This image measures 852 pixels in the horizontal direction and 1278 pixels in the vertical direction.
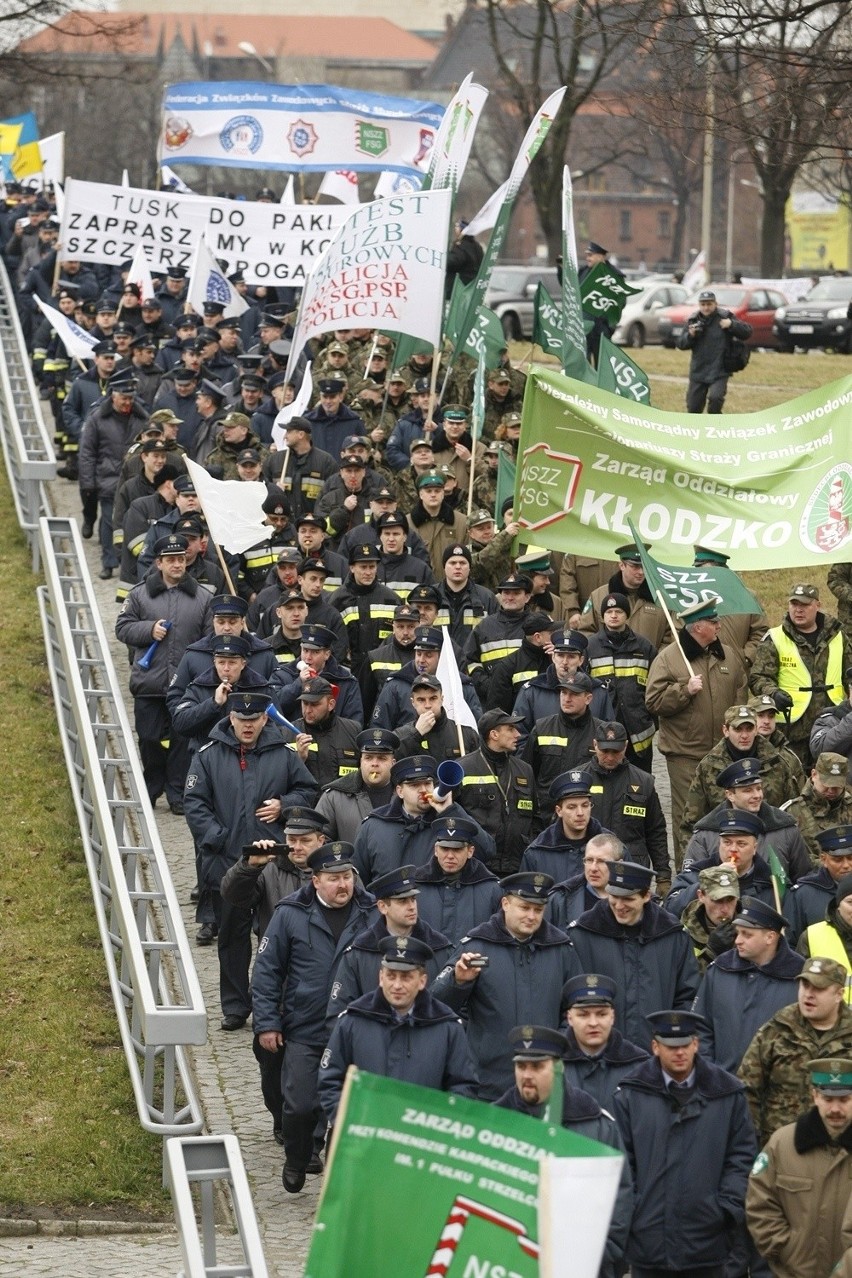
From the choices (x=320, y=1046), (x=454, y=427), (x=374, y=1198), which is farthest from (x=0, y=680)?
(x=374, y=1198)

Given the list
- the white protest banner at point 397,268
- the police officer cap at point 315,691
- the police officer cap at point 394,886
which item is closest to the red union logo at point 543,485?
the police officer cap at point 315,691

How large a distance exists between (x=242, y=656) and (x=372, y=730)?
5.02ft

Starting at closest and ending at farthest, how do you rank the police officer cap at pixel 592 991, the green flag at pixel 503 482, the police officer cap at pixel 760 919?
the police officer cap at pixel 592 991, the police officer cap at pixel 760 919, the green flag at pixel 503 482

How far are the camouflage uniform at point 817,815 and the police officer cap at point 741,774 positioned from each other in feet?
1.22

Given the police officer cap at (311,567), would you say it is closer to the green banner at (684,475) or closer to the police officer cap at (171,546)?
the police officer cap at (171,546)

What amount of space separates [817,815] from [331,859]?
2547 mm

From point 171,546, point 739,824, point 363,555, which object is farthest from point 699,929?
point 171,546

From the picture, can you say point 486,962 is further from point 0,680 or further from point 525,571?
point 0,680

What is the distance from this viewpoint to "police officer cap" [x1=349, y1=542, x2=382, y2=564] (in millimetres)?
14141

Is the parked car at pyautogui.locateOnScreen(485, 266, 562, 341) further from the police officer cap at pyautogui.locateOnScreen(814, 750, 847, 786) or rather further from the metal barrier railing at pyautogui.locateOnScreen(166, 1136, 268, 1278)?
the metal barrier railing at pyautogui.locateOnScreen(166, 1136, 268, 1278)

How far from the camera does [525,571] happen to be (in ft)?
47.3

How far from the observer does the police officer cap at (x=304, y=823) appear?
10375mm

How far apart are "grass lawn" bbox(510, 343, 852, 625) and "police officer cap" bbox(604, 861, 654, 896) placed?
10719 millimetres

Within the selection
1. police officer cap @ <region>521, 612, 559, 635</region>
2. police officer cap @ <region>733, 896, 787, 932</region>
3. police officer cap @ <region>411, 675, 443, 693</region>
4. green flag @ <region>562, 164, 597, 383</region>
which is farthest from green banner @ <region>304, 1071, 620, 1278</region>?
green flag @ <region>562, 164, 597, 383</region>
